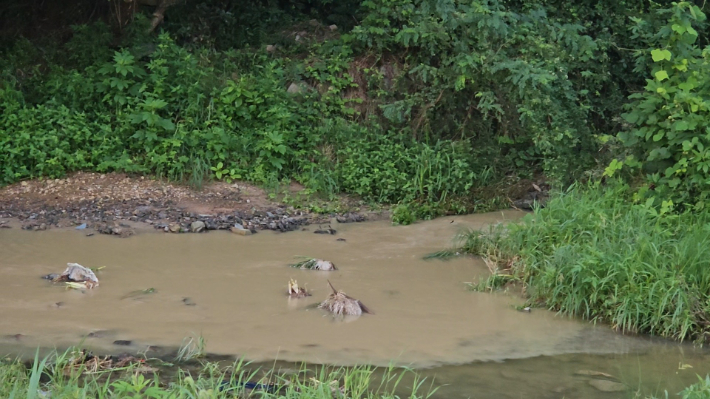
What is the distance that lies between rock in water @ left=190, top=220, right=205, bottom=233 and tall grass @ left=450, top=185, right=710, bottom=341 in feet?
7.35

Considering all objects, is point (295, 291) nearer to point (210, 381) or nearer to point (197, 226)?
point (210, 381)

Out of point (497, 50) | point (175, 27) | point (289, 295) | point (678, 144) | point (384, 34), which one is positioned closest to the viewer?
point (289, 295)

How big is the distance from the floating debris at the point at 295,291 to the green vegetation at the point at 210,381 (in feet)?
4.10

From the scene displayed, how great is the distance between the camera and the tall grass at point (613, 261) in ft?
17.1

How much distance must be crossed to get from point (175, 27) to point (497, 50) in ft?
13.9

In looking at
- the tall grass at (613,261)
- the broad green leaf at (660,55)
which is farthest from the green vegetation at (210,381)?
the broad green leaf at (660,55)

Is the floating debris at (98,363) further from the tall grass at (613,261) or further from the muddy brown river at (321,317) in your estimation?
the tall grass at (613,261)

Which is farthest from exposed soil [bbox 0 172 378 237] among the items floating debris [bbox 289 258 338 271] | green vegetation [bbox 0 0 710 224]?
floating debris [bbox 289 258 338 271]

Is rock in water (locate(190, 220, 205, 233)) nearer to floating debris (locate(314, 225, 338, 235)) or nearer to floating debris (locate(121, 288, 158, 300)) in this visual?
floating debris (locate(314, 225, 338, 235))

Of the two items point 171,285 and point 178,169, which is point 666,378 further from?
point 178,169

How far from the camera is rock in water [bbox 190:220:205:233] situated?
7461 mm

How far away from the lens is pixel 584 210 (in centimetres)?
643

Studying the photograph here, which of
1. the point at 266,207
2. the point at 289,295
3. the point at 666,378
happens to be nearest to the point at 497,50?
the point at 266,207

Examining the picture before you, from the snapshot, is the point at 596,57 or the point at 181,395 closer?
the point at 181,395
